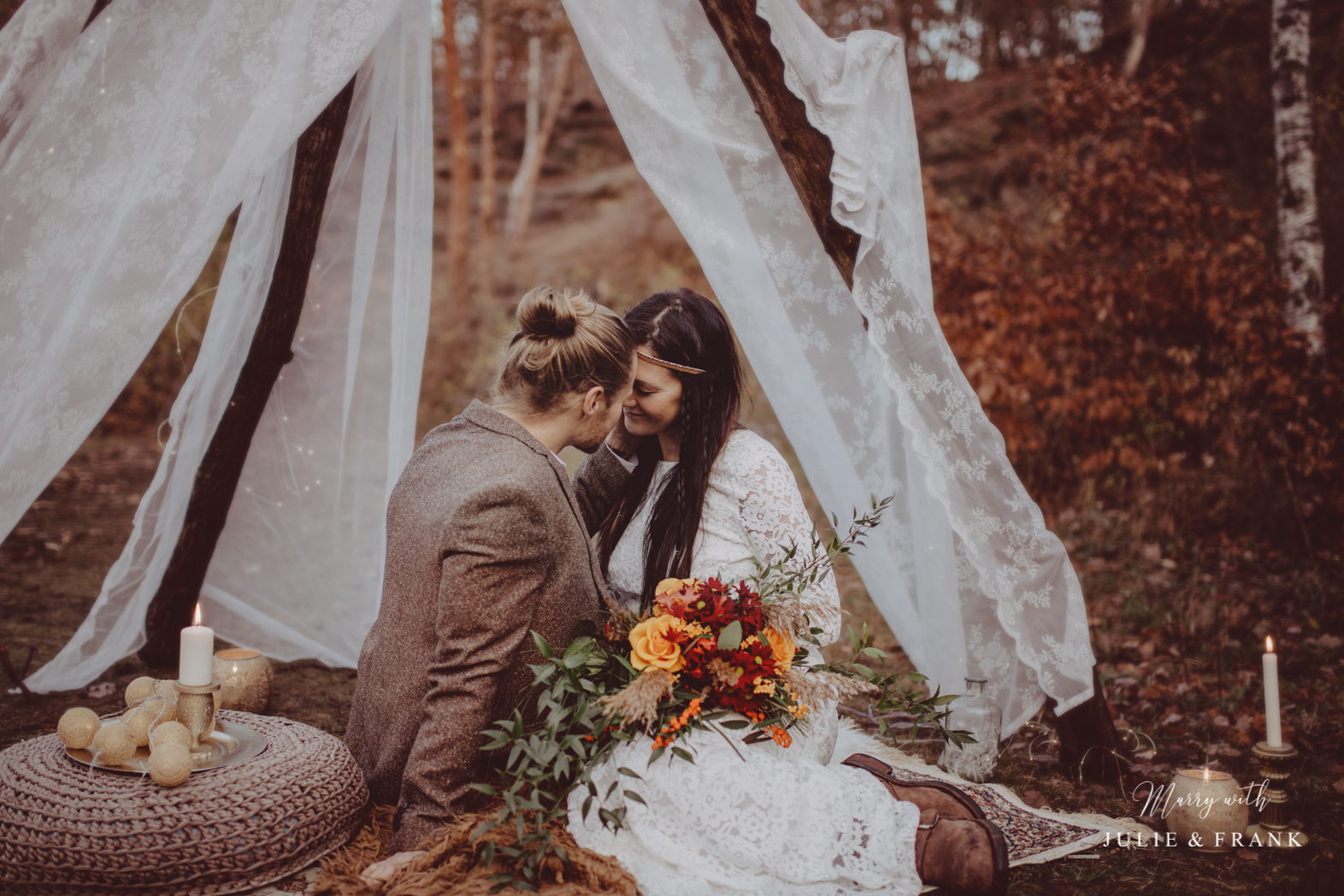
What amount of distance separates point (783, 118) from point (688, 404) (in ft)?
2.94

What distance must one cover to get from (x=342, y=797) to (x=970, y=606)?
1.99 m

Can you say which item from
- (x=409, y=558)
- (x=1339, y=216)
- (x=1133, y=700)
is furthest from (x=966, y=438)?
(x=1339, y=216)

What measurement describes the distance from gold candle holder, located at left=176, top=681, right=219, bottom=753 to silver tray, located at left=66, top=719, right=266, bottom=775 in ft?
0.10

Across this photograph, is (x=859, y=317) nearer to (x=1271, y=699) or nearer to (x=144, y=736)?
(x=1271, y=699)

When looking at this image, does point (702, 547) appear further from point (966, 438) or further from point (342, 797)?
point (342, 797)

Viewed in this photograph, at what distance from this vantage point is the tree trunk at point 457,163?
10.5m

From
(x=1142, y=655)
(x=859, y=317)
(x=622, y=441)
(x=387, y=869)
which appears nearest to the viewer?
(x=387, y=869)

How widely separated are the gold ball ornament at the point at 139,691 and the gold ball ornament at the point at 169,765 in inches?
16.5

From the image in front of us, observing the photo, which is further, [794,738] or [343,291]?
[343,291]

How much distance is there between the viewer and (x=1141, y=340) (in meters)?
6.53

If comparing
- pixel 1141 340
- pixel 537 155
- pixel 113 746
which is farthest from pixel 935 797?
pixel 537 155

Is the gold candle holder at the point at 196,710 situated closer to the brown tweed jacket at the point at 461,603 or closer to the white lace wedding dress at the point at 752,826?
the brown tweed jacket at the point at 461,603

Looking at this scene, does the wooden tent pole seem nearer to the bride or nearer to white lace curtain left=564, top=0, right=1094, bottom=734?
white lace curtain left=564, top=0, right=1094, bottom=734

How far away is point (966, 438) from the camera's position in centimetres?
282
